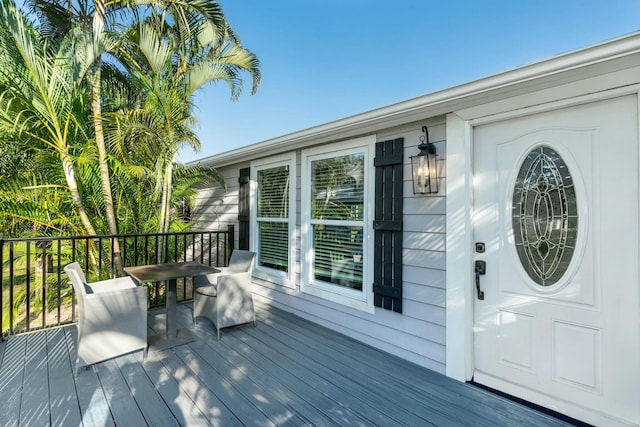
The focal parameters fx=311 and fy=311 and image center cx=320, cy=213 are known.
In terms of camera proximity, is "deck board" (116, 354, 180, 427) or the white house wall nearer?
"deck board" (116, 354, 180, 427)

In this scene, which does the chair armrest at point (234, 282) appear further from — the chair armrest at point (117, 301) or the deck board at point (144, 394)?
the deck board at point (144, 394)

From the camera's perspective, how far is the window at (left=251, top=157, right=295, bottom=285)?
13.3 ft

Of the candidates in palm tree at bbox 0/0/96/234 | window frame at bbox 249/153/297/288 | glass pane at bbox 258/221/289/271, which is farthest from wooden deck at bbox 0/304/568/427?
palm tree at bbox 0/0/96/234

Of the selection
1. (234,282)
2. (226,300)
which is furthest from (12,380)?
(234,282)

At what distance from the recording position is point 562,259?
6.72 ft

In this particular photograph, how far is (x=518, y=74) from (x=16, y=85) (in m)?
4.58

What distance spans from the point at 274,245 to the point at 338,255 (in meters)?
1.22

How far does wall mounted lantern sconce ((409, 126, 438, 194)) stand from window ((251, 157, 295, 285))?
1.77 m

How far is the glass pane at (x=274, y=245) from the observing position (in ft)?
13.6

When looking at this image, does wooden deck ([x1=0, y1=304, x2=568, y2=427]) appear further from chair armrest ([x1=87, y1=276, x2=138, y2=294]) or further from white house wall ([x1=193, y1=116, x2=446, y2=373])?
chair armrest ([x1=87, y1=276, x2=138, y2=294])

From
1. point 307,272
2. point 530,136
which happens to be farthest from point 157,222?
point 530,136

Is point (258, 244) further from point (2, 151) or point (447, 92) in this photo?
point (2, 151)

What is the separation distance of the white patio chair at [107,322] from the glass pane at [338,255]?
5.96 feet

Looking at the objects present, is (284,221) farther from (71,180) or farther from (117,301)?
(71,180)
